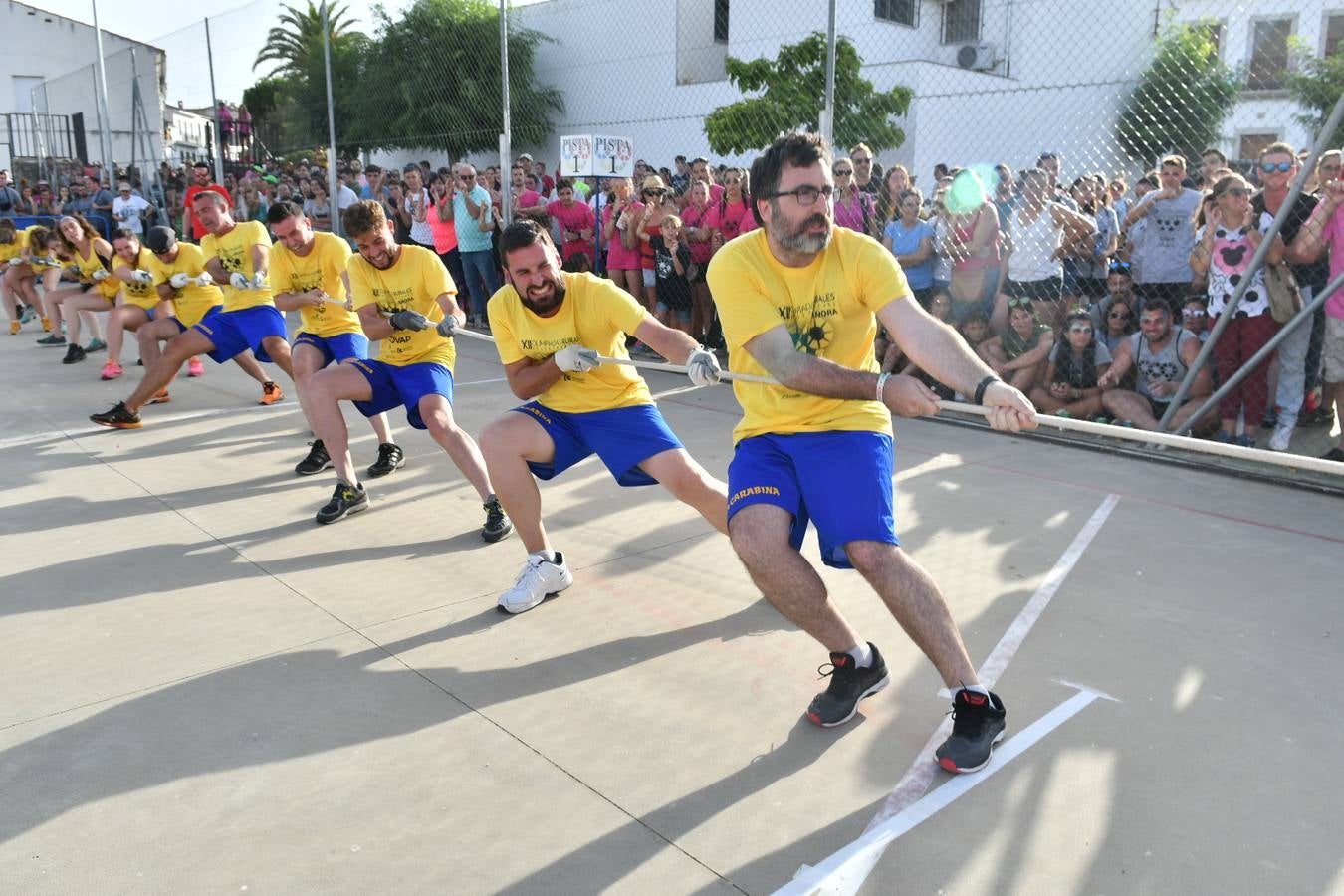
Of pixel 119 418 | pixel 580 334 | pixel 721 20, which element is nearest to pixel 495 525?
pixel 580 334

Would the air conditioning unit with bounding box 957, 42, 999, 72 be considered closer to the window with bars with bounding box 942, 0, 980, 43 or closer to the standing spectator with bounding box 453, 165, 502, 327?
the window with bars with bounding box 942, 0, 980, 43

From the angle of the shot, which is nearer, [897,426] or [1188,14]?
[897,426]

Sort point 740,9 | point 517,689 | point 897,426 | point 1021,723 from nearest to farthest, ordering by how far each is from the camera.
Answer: point 1021,723 → point 517,689 → point 897,426 → point 740,9

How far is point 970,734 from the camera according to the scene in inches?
111

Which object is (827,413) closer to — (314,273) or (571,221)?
(314,273)

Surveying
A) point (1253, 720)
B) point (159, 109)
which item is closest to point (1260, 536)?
point (1253, 720)

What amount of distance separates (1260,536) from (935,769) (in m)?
2.84

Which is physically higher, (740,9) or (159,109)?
(740,9)

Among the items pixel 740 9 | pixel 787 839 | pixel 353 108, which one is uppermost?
pixel 740 9

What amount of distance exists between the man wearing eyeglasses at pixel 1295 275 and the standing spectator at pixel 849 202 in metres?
2.83

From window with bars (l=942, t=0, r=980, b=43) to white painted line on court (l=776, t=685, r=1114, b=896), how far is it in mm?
22072

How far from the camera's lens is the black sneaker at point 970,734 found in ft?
9.21

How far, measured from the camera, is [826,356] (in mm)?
3221

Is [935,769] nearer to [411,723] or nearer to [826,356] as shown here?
[826,356]
